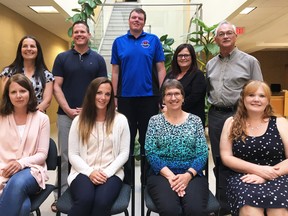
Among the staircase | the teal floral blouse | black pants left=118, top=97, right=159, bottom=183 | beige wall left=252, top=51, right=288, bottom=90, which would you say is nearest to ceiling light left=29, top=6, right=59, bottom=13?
the staircase

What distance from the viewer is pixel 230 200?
7.05 ft

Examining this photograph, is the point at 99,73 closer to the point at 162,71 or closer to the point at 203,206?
the point at 162,71

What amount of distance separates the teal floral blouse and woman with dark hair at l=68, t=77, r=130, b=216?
227 millimetres

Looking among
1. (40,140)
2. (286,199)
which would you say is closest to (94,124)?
(40,140)

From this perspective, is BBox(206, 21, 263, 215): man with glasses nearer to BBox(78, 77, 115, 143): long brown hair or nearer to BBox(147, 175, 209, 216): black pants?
BBox(147, 175, 209, 216): black pants

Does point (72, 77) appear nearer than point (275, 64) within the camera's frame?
Yes

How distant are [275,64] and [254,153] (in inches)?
655

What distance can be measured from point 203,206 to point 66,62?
1.86 meters

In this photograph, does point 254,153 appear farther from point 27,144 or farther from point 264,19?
point 264,19

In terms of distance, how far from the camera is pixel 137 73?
9.92 feet

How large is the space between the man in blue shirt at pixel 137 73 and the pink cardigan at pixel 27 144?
3.14 ft

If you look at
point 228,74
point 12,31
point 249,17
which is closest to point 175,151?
point 228,74

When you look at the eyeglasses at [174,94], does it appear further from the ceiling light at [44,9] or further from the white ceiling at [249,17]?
the ceiling light at [44,9]

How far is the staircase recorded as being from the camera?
23.3ft
